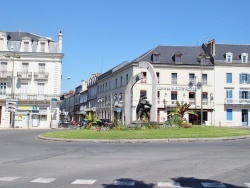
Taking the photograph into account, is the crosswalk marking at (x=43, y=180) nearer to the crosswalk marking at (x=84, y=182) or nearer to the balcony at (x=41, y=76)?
the crosswalk marking at (x=84, y=182)

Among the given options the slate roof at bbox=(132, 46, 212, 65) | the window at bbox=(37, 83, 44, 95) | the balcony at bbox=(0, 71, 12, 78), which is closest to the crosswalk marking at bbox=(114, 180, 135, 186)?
the window at bbox=(37, 83, 44, 95)

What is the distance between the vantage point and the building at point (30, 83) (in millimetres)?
51812

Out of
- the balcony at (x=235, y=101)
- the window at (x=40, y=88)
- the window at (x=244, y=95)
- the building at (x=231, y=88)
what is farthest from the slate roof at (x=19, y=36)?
the window at (x=244, y=95)

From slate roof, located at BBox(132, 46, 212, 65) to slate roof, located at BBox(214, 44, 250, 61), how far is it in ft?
7.71

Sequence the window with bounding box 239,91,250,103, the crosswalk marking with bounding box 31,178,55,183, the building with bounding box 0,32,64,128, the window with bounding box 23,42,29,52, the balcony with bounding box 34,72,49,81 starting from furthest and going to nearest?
the window with bounding box 239,91,250,103 < the window with bounding box 23,42,29,52 < the balcony with bounding box 34,72,49,81 < the building with bounding box 0,32,64,128 < the crosswalk marking with bounding box 31,178,55,183

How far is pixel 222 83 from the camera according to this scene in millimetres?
63656

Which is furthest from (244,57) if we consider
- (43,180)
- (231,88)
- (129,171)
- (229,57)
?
(43,180)

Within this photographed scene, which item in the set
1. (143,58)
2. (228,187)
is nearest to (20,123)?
(143,58)

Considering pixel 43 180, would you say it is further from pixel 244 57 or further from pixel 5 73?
pixel 244 57

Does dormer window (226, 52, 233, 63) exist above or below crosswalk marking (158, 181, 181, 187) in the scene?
above

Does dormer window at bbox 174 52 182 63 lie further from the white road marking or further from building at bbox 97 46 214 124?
the white road marking

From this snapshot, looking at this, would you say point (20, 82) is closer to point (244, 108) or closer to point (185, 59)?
point (185, 59)

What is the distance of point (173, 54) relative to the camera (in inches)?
2584

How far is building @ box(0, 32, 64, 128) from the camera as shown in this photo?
51.8 m
